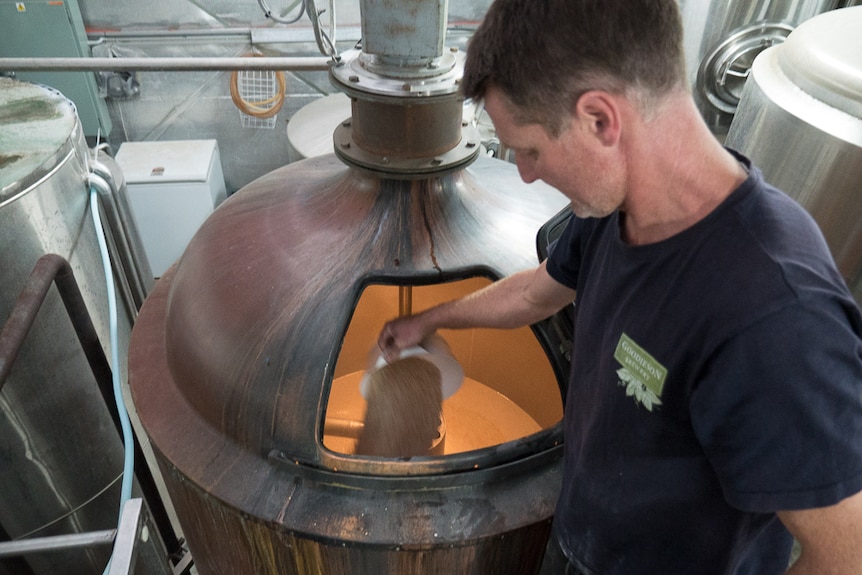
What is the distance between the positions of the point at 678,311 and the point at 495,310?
475 millimetres

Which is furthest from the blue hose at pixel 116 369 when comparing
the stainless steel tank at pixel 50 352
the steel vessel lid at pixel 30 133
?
the steel vessel lid at pixel 30 133

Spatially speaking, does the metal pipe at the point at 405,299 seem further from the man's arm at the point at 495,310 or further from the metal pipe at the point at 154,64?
the metal pipe at the point at 154,64

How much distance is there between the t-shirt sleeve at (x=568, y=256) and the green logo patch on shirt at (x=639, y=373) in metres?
0.25

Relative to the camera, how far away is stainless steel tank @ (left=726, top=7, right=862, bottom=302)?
138 centimetres

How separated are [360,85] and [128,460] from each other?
0.83 metres

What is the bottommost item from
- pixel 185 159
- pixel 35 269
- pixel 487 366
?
pixel 185 159

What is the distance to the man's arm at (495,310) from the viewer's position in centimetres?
114

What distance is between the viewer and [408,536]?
3.30 ft

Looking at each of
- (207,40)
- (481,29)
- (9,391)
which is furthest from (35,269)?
(207,40)

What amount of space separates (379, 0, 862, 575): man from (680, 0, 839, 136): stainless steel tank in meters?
1.80

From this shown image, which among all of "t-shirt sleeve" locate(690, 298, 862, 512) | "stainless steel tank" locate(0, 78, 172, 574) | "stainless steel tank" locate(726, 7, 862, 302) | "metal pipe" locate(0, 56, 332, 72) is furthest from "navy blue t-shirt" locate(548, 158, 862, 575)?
"stainless steel tank" locate(0, 78, 172, 574)

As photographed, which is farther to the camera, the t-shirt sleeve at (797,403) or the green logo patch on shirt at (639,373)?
the green logo patch on shirt at (639,373)

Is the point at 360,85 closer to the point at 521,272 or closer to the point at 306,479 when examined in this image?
the point at 521,272

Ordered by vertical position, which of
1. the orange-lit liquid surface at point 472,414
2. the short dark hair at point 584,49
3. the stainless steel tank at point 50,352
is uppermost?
the short dark hair at point 584,49
